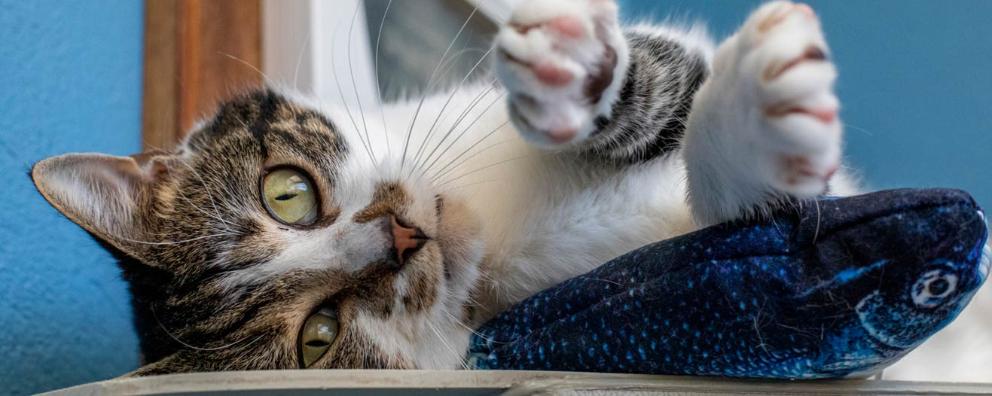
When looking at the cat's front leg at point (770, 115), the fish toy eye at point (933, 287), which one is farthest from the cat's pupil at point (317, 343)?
the fish toy eye at point (933, 287)

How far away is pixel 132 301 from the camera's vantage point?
1.02 metres

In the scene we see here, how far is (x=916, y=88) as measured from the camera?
1.55m

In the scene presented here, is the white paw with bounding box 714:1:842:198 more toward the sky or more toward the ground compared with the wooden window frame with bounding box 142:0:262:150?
more toward the ground

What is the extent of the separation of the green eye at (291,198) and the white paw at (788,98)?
21.9 inches

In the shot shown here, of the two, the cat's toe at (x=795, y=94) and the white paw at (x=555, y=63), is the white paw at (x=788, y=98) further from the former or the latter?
the white paw at (x=555, y=63)

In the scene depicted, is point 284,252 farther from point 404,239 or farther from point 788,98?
point 788,98

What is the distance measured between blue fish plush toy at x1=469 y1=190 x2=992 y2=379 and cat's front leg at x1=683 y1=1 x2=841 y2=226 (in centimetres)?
4

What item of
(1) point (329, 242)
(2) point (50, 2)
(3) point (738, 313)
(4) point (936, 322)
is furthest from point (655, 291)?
(2) point (50, 2)

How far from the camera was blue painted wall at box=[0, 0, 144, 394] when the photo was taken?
1.21 metres

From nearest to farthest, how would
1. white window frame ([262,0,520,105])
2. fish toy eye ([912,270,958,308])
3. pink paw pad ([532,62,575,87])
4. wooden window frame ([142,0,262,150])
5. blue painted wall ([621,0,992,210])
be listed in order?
fish toy eye ([912,270,958,308]) → pink paw pad ([532,62,575,87]) → blue painted wall ([621,0,992,210]) → wooden window frame ([142,0,262,150]) → white window frame ([262,0,520,105])

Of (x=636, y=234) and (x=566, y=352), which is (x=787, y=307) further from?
(x=636, y=234)

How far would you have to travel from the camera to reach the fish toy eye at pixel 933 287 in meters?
0.53

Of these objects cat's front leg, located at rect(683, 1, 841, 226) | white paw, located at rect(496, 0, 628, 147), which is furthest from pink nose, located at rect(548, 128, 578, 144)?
cat's front leg, located at rect(683, 1, 841, 226)

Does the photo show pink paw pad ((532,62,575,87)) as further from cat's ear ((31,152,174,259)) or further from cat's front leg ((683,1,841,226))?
cat's ear ((31,152,174,259))
